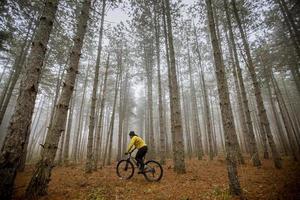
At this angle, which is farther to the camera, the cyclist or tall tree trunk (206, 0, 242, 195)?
the cyclist

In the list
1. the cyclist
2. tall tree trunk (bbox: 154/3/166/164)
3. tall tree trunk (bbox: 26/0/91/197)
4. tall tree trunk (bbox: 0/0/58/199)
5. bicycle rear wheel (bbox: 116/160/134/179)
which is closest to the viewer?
tall tree trunk (bbox: 0/0/58/199)

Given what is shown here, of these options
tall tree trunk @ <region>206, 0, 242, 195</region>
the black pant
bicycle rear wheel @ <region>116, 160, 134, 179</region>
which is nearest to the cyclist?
the black pant

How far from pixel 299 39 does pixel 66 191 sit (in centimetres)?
1449

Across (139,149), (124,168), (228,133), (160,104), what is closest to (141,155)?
(139,149)

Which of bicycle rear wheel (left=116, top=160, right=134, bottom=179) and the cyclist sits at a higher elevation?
the cyclist

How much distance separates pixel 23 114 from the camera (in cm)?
391

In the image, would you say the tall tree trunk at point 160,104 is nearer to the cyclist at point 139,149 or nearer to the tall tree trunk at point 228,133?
the cyclist at point 139,149

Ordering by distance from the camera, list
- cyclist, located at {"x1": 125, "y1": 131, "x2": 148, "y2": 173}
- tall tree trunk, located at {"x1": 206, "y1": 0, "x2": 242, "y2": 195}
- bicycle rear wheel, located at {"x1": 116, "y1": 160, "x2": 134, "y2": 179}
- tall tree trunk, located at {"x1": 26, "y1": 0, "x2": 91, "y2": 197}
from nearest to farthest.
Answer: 1. tall tree trunk, located at {"x1": 26, "y1": 0, "x2": 91, "y2": 197}
2. tall tree trunk, located at {"x1": 206, "y1": 0, "x2": 242, "y2": 195}
3. cyclist, located at {"x1": 125, "y1": 131, "x2": 148, "y2": 173}
4. bicycle rear wheel, located at {"x1": 116, "y1": 160, "x2": 134, "y2": 179}

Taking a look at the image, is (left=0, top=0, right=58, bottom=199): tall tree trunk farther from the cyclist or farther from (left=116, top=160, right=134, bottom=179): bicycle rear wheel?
(left=116, top=160, right=134, bottom=179): bicycle rear wheel

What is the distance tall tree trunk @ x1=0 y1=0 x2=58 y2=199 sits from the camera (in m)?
3.51

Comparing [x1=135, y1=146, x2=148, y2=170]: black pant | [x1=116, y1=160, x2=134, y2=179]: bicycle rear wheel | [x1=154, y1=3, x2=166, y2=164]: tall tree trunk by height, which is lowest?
[x1=116, y1=160, x2=134, y2=179]: bicycle rear wheel

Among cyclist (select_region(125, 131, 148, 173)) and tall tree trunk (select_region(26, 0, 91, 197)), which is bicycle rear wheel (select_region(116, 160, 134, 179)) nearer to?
cyclist (select_region(125, 131, 148, 173))

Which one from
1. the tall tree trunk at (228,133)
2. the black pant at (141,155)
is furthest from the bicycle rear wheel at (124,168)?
the tall tree trunk at (228,133)

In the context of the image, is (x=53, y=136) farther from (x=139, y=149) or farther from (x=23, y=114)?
(x=139, y=149)
